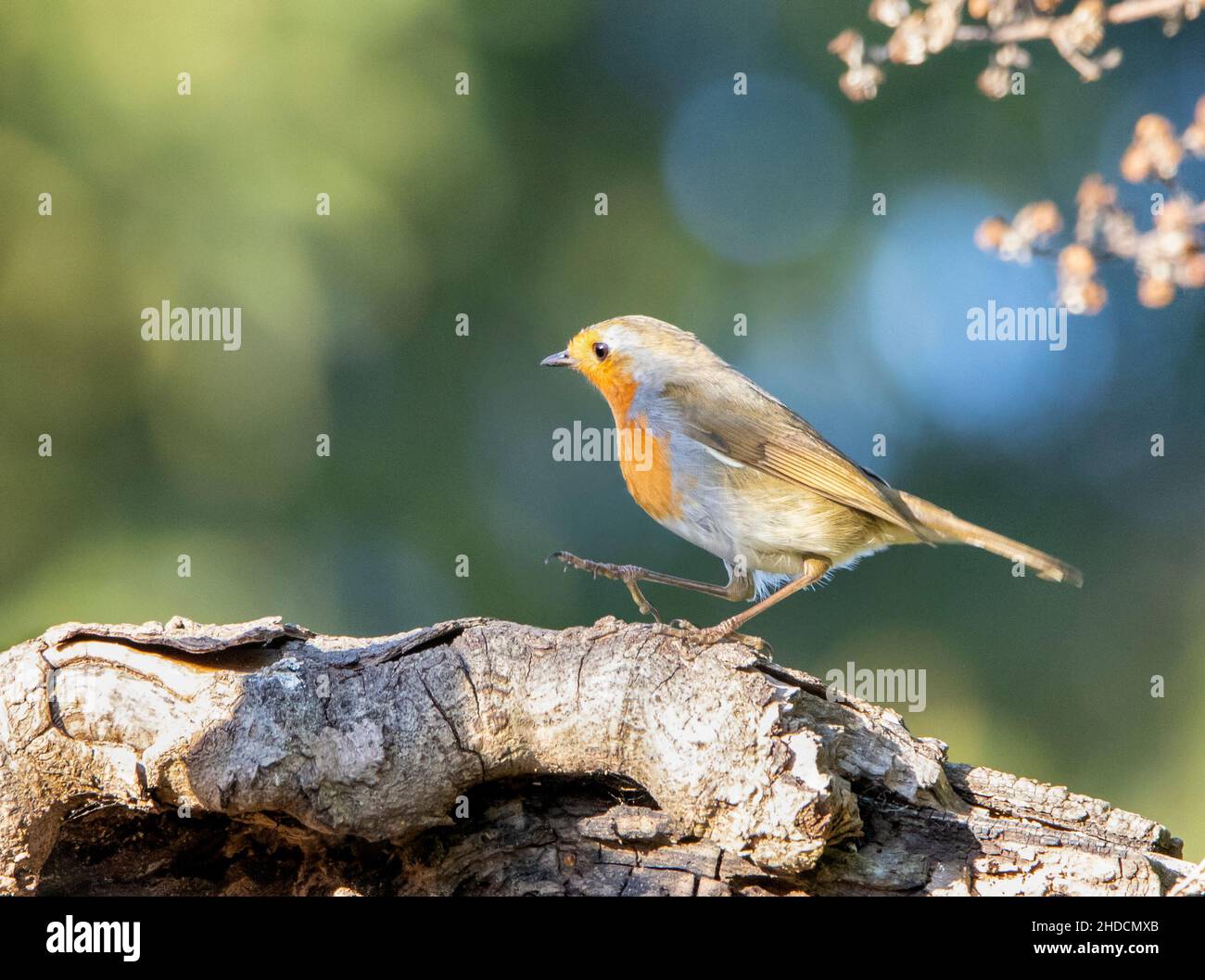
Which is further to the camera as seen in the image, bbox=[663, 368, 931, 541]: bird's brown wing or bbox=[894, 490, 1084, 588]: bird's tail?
bbox=[663, 368, 931, 541]: bird's brown wing

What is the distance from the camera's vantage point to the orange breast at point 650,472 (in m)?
3.12

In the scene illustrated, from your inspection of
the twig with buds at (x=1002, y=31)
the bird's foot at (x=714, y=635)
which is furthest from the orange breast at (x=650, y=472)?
the twig with buds at (x=1002, y=31)

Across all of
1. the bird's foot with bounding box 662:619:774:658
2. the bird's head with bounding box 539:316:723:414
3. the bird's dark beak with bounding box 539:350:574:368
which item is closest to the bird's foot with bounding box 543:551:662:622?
the bird's foot with bounding box 662:619:774:658

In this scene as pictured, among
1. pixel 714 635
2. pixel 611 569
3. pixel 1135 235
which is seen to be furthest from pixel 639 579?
pixel 1135 235

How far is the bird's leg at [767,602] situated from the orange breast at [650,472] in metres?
0.37

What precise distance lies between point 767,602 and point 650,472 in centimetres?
50

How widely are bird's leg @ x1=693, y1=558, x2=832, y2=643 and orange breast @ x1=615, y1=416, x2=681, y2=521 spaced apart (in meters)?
0.37

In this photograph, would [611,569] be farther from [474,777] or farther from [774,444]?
[474,777]

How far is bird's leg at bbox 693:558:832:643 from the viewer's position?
2531mm

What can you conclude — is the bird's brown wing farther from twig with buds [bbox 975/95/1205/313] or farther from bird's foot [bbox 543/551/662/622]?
twig with buds [bbox 975/95/1205/313]

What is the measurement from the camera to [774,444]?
329 cm

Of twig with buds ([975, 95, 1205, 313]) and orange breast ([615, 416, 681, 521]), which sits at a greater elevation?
twig with buds ([975, 95, 1205, 313])

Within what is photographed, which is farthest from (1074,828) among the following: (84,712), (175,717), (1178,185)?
(84,712)
